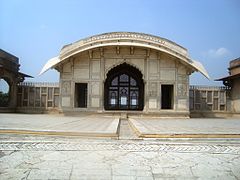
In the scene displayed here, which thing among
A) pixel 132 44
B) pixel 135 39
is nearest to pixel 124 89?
pixel 132 44

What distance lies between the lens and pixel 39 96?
19.3 metres

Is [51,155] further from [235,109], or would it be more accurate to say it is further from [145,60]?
[235,109]

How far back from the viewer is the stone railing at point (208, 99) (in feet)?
63.1

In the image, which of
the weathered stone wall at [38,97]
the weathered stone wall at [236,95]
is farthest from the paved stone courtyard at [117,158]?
the weathered stone wall at [236,95]

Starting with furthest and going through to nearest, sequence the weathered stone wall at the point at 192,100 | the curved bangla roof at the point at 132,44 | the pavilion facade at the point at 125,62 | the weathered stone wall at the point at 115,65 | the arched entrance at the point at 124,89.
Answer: the weathered stone wall at the point at 192,100
the arched entrance at the point at 124,89
the weathered stone wall at the point at 115,65
the pavilion facade at the point at 125,62
the curved bangla roof at the point at 132,44

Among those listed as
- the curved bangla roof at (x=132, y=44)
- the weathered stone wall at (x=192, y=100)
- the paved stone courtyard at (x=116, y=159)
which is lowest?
the paved stone courtyard at (x=116, y=159)

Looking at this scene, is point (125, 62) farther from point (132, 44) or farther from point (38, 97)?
point (38, 97)

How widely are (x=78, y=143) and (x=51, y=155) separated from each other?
716 millimetres

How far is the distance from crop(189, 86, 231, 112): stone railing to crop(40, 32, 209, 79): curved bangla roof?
118 inches

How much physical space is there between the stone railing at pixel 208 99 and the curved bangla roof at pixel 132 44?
3.01m

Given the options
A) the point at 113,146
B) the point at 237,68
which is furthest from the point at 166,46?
the point at 113,146

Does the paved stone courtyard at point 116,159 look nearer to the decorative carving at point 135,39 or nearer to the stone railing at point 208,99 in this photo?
the decorative carving at point 135,39

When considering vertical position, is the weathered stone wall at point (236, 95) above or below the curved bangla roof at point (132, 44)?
below

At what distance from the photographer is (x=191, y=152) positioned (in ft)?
15.4
